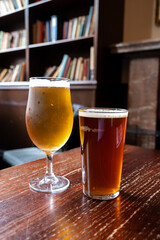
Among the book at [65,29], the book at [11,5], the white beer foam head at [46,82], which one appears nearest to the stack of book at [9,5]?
the book at [11,5]

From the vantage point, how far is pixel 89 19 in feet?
7.87

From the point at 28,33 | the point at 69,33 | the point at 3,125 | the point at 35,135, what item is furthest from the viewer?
the point at 3,125

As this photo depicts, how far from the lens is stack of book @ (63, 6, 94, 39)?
2.40m

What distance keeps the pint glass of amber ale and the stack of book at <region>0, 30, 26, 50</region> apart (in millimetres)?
3116

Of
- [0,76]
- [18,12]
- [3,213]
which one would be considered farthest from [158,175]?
[0,76]

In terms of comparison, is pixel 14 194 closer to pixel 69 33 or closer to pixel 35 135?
pixel 35 135

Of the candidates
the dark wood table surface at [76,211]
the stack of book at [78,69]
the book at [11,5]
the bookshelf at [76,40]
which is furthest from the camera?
the book at [11,5]

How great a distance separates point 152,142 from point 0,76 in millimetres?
2495

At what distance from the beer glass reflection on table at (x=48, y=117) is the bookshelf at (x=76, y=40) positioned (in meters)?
1.82

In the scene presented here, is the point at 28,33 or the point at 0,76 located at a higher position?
the point at 28,33

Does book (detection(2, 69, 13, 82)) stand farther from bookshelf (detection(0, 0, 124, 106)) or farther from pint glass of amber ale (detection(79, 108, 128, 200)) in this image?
pint glass of amber ale (detection(79, 108, 128, 200))

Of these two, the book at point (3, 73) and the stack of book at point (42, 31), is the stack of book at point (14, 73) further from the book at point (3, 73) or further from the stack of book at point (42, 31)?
the stack of book at point (42, 31)

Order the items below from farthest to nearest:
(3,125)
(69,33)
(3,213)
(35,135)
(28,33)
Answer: (3,125)
(28,33)
(69,33)
(35,135)
(3,213)

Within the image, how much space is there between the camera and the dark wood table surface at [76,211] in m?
0.33
